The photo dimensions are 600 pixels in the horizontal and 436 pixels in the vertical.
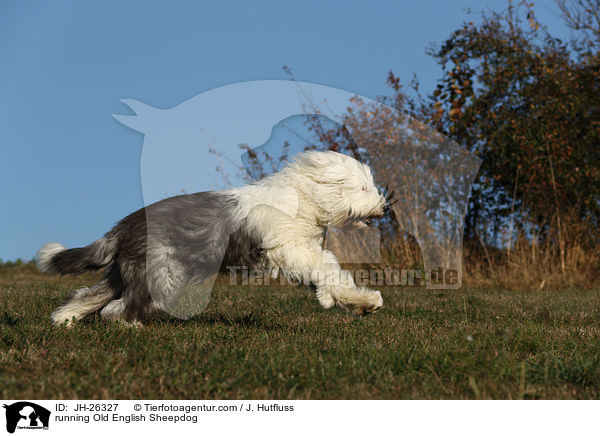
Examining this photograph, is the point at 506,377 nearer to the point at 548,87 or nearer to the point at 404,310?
the point at 404,310

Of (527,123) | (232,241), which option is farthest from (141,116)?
(527,123)

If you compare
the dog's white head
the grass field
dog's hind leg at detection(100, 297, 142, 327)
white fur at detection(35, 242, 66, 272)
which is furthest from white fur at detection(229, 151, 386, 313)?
white fur at detection(35, 242, 66, 272)

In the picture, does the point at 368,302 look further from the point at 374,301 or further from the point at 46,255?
the point at 46,255

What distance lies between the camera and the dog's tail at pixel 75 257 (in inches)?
207

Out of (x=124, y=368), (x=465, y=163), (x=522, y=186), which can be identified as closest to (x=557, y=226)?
(x=522, y=186)

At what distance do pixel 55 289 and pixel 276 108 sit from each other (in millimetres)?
5466

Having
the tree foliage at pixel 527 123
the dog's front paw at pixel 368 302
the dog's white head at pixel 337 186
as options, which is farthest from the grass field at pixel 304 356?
the tree foliage at pixel 527 123

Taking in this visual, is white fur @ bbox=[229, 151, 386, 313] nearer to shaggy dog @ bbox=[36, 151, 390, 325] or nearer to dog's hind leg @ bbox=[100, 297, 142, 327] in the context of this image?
shaggy dog @ bbox=[36, 151, 390, 325]

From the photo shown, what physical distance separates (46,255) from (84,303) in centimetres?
67

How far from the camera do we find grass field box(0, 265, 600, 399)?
3189 millimetres

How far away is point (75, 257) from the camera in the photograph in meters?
5.37
